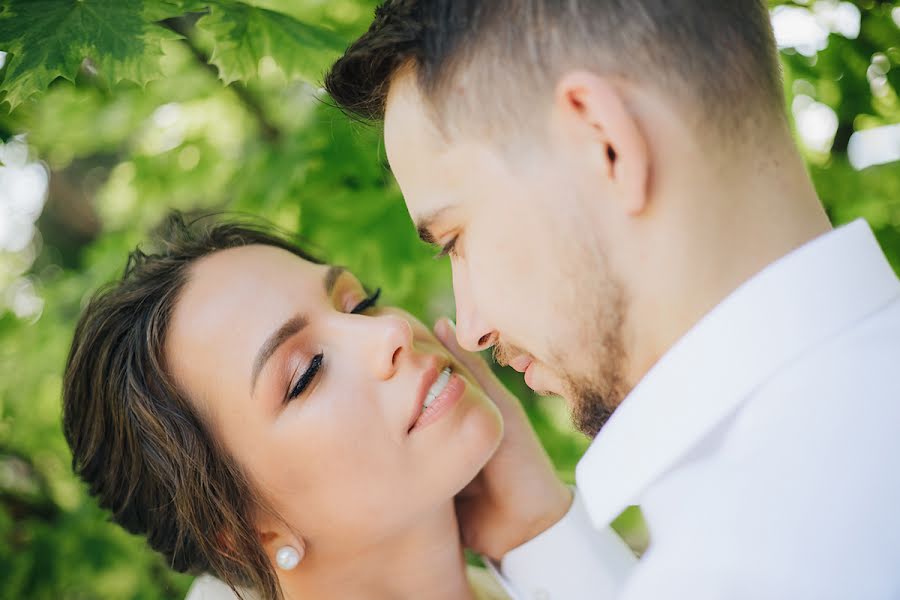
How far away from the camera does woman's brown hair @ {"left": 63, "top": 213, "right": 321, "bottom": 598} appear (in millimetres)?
2035

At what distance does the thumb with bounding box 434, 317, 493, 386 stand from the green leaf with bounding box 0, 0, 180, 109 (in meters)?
1.12

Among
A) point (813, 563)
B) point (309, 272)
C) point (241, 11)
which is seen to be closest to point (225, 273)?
point (309, 272)

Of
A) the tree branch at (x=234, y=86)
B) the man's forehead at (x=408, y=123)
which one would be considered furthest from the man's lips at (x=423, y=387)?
the tree branch at (x=234, y=86)

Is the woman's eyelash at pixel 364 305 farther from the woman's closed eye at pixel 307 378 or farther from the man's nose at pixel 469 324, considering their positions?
the man's nose at pixel 469 324

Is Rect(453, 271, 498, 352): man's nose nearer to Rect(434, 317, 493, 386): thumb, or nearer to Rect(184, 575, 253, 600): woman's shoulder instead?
Rect(434, 317, 493, 386): thumb

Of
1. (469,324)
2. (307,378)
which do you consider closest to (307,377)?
(307,378)

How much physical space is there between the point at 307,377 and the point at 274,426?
0.14 meters

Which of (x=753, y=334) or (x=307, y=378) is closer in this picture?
(x=753, y=334)

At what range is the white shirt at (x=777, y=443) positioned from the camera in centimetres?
105

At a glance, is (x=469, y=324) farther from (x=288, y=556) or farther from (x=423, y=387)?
(x=288, y=556)

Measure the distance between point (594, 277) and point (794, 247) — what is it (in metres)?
0.32

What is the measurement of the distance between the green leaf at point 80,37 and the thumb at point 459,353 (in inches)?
43.9

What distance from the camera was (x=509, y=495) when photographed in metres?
2.38

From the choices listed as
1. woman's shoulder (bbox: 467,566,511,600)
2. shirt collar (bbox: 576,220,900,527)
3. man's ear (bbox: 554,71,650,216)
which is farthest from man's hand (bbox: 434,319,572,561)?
man's ear (bbox: 554,71,650,216)
